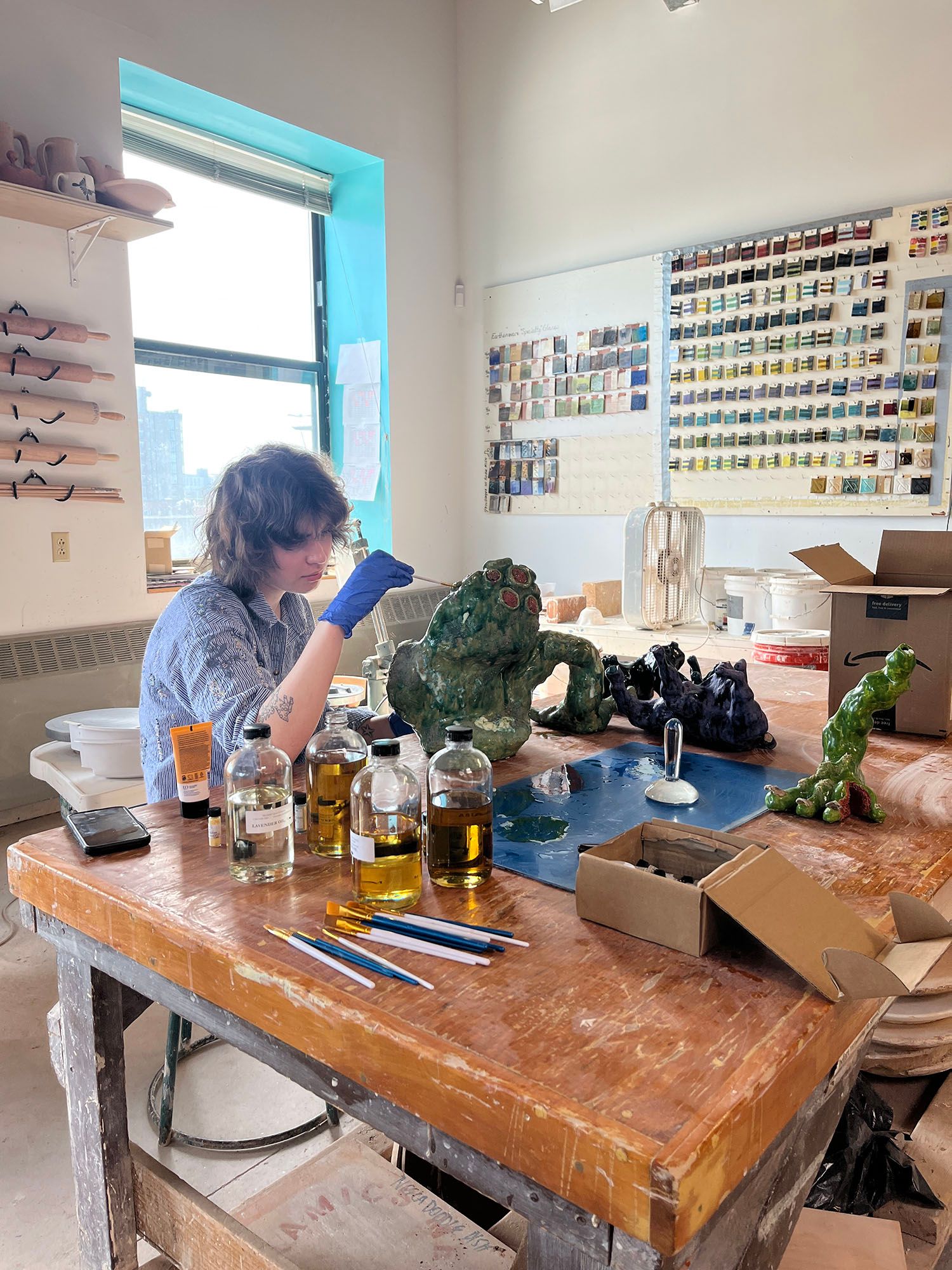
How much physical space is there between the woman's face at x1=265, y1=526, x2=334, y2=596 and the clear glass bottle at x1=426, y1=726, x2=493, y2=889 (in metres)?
0.75

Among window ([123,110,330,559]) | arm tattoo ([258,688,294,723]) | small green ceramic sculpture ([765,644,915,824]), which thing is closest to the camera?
small green ceramic sculpture ([765,644,915,824])

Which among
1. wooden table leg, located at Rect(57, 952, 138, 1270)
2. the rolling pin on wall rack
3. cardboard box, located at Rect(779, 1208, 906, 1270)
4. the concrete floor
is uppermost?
the rolling pin on wall rack

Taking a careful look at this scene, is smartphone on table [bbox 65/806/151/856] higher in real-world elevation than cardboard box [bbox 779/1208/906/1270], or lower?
higher

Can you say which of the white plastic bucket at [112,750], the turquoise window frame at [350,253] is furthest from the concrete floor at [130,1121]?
the turquoise window frame at [350,253]

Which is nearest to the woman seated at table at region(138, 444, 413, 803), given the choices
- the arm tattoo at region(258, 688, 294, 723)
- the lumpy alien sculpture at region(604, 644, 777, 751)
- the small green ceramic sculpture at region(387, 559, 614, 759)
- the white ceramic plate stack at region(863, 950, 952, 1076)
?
the arm tattoo at region(258, 688, 294, 723)

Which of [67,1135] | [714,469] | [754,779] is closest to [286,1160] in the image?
[67,1135]

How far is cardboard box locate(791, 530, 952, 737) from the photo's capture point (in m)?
1.49

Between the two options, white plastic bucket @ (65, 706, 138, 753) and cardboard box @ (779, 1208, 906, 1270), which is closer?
cardboard box @ (779, 1208, 906, 1270)

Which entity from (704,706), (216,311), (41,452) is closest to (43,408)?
(41,452)

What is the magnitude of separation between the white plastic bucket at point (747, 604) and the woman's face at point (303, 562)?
2102 mm

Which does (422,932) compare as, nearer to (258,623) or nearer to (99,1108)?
(99,1108)

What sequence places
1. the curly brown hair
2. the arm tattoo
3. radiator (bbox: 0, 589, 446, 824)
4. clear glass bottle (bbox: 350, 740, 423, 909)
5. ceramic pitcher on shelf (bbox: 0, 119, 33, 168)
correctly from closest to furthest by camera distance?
clear glass bottle (bbox: 350, 740, 423, 909) → the arm tattoo → the curly brown hair → ceramic pitcher on shelf (bbox: 0, 119, 33, 168) → radiator (bbox: 0, 589, 446, 824)

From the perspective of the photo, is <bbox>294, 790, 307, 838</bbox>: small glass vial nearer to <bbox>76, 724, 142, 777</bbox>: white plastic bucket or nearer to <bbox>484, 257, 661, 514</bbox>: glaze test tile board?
<bbox>76, 724, 142, 777</bbox>: white plastic bucket

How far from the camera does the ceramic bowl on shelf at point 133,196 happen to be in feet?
9.96
